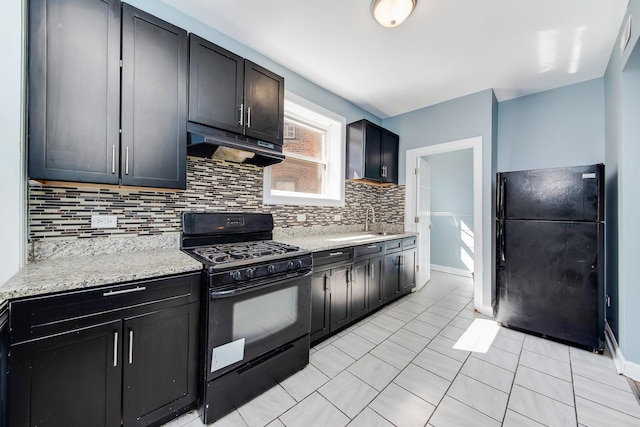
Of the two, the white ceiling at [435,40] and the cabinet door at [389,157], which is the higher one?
the white ceiling at [435,40]

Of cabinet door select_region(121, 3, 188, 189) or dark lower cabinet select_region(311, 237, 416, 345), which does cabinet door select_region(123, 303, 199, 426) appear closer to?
cabinet door select_region(121, 3, 188, 189)

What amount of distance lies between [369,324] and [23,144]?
9.69 feet

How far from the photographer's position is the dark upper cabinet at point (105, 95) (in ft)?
4.19

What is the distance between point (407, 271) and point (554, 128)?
252 cm

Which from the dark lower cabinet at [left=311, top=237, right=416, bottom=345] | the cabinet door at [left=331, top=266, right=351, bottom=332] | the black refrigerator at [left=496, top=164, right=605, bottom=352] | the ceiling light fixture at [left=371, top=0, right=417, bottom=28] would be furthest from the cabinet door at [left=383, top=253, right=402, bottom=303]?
the ceiling light fixture at [left=371, top=0, right=417, bottom=28]

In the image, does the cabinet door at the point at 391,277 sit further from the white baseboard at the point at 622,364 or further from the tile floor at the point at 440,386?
the white baseboard at the point at 622,364

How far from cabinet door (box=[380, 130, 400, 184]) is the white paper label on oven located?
2.84 meters

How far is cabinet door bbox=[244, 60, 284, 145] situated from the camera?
6.75 feet

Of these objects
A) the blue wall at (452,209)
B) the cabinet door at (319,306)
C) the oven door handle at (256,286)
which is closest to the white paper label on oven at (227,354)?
the oven door handle at (256,286)

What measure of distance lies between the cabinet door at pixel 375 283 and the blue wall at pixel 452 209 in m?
2.71

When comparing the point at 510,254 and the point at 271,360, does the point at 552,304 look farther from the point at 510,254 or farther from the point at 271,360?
the point at 271,360

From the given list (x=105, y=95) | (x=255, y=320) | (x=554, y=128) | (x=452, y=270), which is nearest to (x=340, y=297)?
(x=255, y=320)

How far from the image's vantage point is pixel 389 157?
3.79 metres

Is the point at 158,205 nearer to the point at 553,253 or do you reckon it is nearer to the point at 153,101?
the point at 153,101
